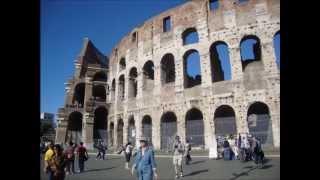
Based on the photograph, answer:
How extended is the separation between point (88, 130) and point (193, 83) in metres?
10.9

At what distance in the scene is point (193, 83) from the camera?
915 inches

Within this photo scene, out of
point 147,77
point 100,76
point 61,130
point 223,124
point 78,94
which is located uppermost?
point 100,76

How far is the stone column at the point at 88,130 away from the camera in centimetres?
2652

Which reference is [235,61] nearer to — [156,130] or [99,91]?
[156,130]

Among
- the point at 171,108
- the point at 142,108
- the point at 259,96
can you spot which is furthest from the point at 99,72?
the point at 259,96

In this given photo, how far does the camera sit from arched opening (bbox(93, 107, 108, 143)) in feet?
93.0

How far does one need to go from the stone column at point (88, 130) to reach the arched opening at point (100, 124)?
44.2 inches

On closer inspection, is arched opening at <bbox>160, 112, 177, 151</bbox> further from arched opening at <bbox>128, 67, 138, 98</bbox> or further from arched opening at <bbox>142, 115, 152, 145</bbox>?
arched opening at <bbox>128, 67, 138, 98</bbox>

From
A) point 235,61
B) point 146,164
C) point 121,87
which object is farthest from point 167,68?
point 146,164

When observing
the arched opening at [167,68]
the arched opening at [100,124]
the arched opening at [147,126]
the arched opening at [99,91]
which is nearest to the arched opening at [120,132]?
the arched opening at [100,124]

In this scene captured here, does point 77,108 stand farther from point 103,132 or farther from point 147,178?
point 147,178

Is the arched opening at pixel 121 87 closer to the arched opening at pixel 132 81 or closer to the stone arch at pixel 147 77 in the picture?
the arched opening at pixel 132 81
